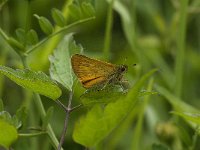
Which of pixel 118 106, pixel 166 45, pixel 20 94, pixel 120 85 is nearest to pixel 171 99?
pixel 120 85

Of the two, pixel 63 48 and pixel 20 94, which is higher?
pixel 63 48

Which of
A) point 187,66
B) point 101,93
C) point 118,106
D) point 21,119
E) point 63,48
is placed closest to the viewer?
point 118,106

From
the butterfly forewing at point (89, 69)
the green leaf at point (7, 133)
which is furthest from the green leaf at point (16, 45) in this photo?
the green leaf at point (7, 133)

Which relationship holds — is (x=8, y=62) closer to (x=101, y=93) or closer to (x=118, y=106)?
(x=101, y=93)

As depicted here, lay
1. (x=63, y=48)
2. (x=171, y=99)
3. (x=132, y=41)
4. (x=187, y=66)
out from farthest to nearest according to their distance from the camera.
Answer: (x=187, y=66) → (x=132, y=41) → (x=171, y=99) → (x=63, y=48)

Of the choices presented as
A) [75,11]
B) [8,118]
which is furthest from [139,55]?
[8,118]

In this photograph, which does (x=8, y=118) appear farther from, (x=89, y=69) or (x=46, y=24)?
(x=46, y=24)

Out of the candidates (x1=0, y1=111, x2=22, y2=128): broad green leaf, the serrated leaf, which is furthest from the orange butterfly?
the serrated leaf
